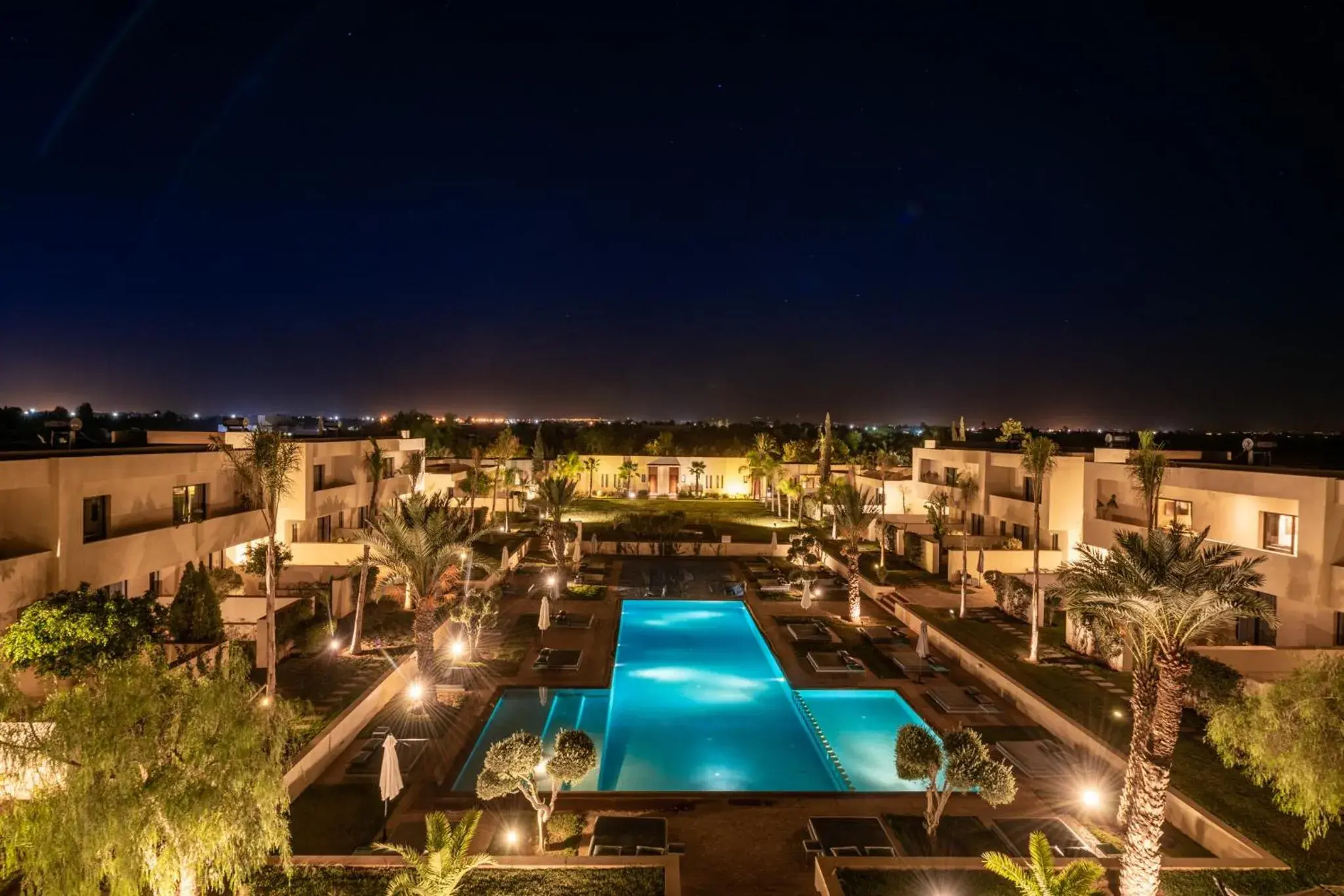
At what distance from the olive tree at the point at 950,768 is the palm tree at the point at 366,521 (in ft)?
39.5

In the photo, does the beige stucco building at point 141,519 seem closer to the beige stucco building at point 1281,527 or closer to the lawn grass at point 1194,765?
the lawn grass at point 1194,765

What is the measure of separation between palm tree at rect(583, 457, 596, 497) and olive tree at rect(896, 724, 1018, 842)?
44974 millimetres

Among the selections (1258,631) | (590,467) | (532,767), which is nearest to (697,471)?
(590,467)

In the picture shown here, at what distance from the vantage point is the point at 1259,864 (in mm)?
9188

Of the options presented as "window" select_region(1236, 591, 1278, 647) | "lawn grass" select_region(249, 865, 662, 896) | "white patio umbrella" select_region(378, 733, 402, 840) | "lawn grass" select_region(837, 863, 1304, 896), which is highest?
"window" select_region(1236, 591, 1278, 647)

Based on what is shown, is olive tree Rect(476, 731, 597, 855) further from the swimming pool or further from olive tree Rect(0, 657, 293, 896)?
olive tree Rect(0, 657, 293, 896)

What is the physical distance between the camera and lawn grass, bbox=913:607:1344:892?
9594mm

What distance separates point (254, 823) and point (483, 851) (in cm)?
332

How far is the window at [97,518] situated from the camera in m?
15.8

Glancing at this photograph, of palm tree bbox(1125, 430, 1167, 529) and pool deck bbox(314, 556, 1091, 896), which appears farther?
palm tree bbox(1125, 430, 1167, 529)

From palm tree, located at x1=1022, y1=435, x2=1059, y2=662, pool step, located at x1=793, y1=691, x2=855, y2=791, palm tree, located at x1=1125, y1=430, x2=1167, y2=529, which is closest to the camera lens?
pool step, located at x1=793, y1=691, x2=855, y2=791

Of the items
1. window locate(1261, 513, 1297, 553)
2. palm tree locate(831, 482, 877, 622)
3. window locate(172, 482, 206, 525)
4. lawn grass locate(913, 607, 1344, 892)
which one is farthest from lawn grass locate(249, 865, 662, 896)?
window locate(1261, 513, 1297, 553)

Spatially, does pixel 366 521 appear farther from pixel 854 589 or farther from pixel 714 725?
pixel 854 589

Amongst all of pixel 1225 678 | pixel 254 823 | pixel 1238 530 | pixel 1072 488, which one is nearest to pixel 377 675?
pixel 254 823
